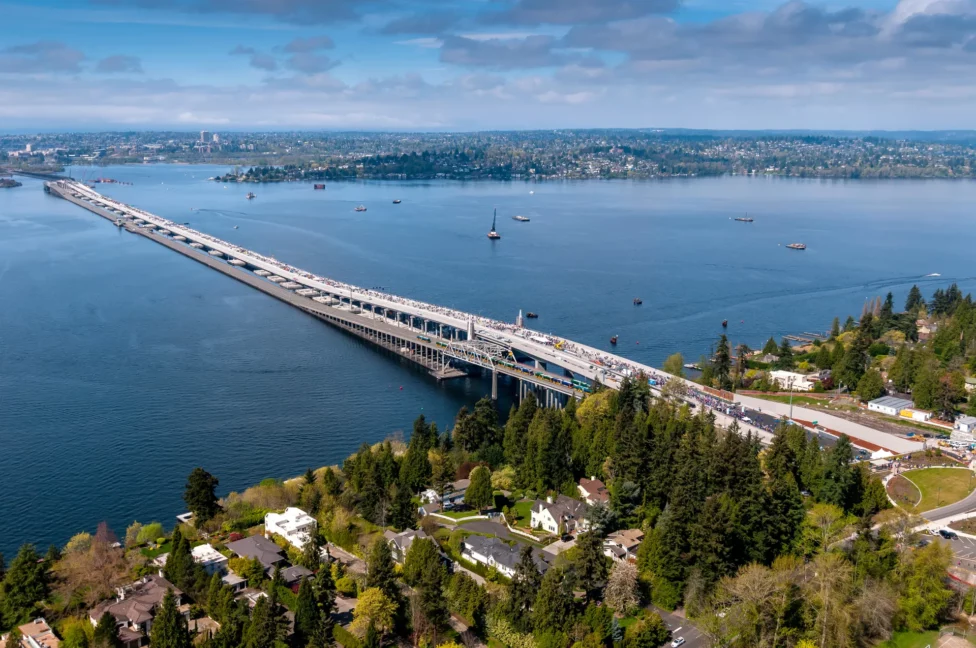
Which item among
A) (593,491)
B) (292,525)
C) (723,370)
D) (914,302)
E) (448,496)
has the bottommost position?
(448,496)

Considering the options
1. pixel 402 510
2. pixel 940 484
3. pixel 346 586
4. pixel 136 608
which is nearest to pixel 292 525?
pixel 402 510

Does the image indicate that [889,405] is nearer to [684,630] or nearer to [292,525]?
[684,630]

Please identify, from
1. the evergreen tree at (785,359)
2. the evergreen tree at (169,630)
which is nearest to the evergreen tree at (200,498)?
the evergreen tree at (169,630)

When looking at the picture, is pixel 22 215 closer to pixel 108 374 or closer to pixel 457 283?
pixel 457 283

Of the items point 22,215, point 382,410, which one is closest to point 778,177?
point 22,215

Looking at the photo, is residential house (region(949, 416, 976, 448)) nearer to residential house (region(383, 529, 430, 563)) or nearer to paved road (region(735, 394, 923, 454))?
paved road (region(735, 394, 923, 454))

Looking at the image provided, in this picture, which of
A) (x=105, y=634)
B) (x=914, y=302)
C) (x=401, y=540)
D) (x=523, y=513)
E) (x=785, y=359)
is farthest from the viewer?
(x=914, y=302)
